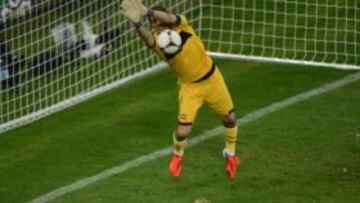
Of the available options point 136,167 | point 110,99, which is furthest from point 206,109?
point 136,167

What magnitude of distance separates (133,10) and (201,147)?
2439mm

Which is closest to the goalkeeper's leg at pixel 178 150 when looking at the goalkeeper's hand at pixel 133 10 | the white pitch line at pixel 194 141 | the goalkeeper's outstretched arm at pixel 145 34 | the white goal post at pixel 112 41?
the white pitch line at pixel 194 141

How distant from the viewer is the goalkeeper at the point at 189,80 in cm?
883

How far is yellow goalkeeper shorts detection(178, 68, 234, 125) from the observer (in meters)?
9.13

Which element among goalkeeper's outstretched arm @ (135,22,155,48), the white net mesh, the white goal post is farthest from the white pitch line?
goalkeeper's outstretched arm @ (135,22,155,48)

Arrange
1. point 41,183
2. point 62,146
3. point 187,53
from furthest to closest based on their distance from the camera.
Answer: point 62,146 → point 41,183 → point 187,53

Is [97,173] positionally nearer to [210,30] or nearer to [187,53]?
[187,53]

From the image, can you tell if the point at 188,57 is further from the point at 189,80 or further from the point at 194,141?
the point at 194,141

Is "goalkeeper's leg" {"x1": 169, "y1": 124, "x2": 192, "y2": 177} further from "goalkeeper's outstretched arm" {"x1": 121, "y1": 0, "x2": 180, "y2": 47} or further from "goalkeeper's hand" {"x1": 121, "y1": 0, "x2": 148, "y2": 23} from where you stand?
"goalkeeper's hand" {"x1": 121, "y1": 0, "x2": 148, "y2": 23}

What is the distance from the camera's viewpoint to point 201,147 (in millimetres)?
10523

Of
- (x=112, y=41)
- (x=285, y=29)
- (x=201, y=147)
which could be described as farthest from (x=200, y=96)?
(x=285, y=29)

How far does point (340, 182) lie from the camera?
30.6ft

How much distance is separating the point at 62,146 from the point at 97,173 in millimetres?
941

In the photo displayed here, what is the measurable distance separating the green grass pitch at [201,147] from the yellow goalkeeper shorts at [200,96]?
0.73 metres
